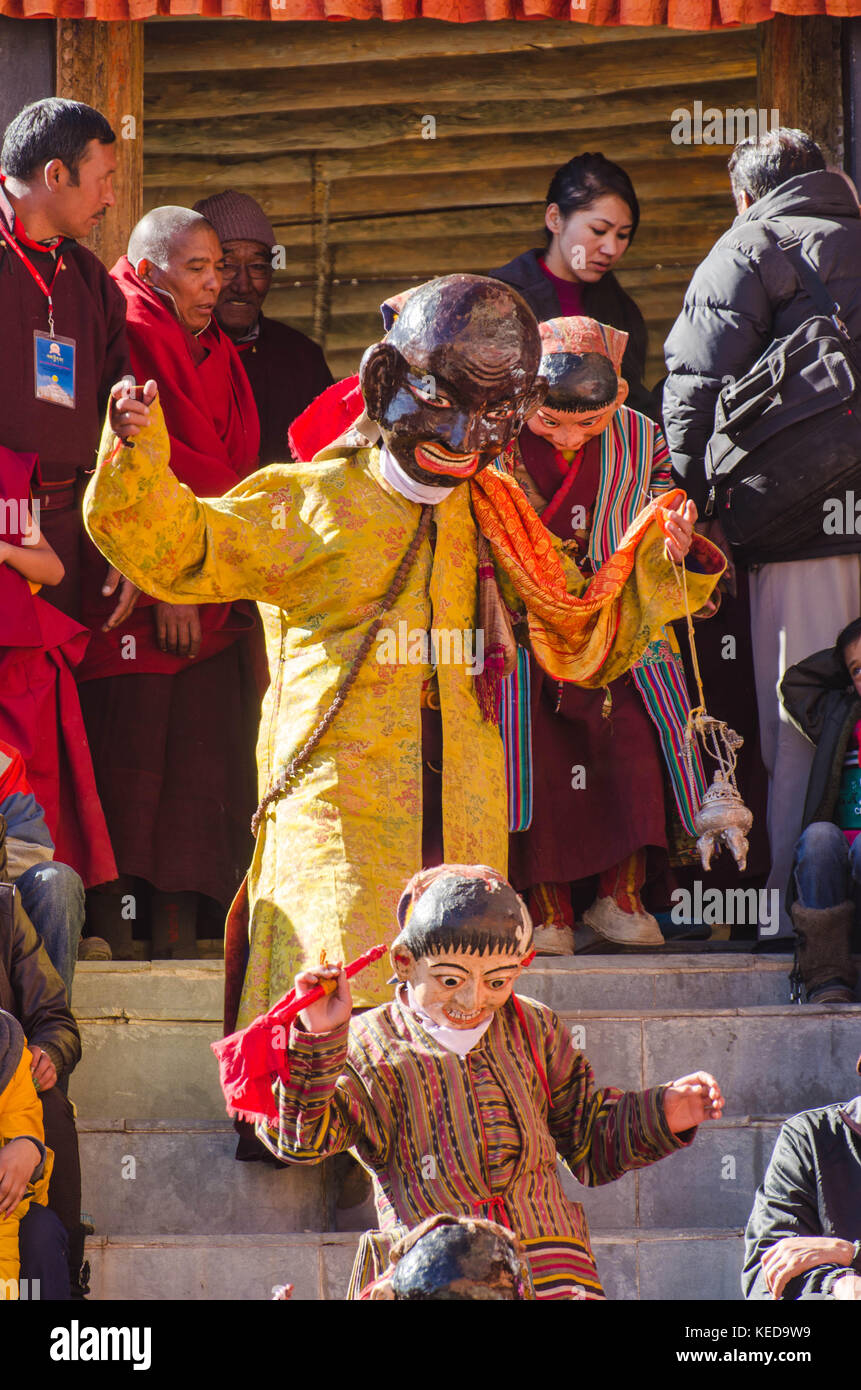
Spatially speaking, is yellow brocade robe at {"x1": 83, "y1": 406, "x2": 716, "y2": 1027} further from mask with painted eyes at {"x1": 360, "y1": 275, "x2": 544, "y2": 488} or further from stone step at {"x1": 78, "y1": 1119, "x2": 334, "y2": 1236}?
stone step at {"x1": 78, "y1": 1119, "x2": 334, "y2": 1236}

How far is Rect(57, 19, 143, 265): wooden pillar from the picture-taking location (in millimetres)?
7176

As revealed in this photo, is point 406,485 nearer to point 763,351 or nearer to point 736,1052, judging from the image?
point 736,1052

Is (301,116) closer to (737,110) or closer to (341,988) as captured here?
(737,110)

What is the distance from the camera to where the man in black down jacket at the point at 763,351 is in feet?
20.5

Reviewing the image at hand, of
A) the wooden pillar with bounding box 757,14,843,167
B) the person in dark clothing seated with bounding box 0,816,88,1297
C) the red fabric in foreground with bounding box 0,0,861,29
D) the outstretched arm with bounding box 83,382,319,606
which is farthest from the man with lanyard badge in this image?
the wooden pillar with bounding box 757,14,843,167

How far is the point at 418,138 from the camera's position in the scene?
9.50 m

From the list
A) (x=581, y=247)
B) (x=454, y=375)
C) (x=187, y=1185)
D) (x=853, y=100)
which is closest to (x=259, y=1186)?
(x=187, y=1185)

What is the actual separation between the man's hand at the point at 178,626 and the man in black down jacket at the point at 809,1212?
2.46 m

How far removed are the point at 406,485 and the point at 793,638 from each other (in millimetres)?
1694

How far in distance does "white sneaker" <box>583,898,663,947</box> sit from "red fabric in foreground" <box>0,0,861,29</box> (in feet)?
9.26

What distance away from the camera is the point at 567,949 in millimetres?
6031

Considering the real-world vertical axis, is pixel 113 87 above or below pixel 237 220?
above

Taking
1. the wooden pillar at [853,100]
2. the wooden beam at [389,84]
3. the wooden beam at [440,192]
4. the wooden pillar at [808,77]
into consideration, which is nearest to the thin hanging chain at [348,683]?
the wooden pillar at [853,100]
